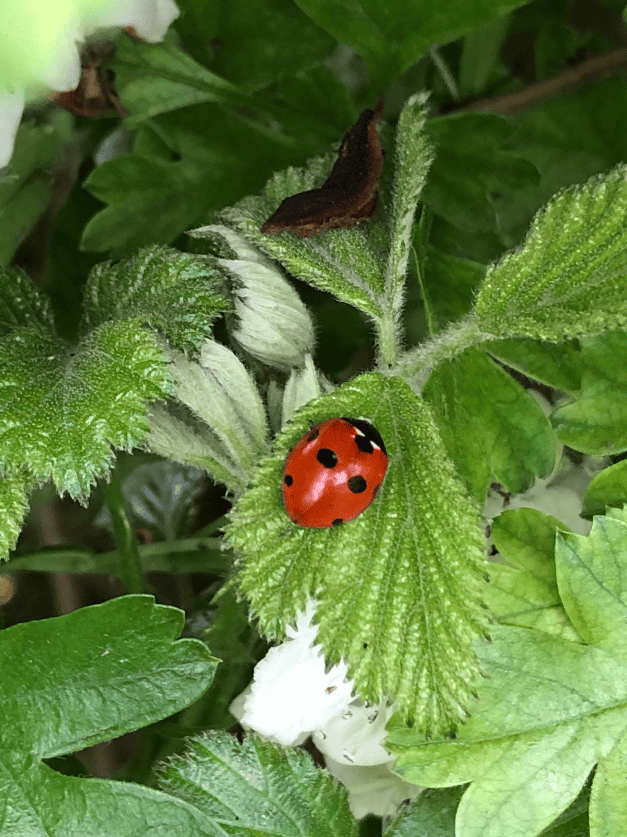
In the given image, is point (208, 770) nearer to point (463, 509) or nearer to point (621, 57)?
point (463, 509)

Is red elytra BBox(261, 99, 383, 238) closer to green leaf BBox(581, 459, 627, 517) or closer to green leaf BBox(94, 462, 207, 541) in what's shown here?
green leaf BBox(581, 459, 627, 517)

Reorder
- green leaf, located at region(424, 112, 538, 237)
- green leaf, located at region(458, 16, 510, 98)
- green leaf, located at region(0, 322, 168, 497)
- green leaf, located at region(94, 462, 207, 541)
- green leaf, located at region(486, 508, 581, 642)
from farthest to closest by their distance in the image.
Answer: green leaf, located at region(94, 462, 207, 541), green leaf, located at region(458, 16, 510, 98), green leaf, located at region(424, 112, 538, 237), green leaf, located at region(486, 508, 581, 642), green leaf, located at region(0, 322, 168, 497)

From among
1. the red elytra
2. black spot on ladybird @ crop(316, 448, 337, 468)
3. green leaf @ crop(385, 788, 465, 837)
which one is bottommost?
green leaf @ crop(385, 788, 465, 837)

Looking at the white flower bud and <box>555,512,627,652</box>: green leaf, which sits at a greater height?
the white flower bud

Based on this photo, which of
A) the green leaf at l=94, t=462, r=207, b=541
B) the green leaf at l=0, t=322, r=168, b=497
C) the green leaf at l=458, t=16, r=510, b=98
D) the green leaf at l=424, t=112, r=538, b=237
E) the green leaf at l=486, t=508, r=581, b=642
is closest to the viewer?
the green leaf at l=0, t=322, r=168, b=497

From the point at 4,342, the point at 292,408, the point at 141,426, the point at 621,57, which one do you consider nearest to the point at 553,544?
the point at 292,408

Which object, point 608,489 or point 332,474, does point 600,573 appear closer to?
point 608,489

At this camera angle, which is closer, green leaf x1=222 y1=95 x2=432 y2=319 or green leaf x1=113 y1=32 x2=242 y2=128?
green leaf x1=222 y1=95 x2=432 y2=319

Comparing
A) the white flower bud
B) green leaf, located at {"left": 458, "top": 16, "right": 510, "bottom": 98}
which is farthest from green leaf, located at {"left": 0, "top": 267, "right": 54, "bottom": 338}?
green leaf, located at {"left": 458, "top": 16, "right": 510, "bottom": 98}

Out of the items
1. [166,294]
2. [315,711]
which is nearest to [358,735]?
[315,711]
